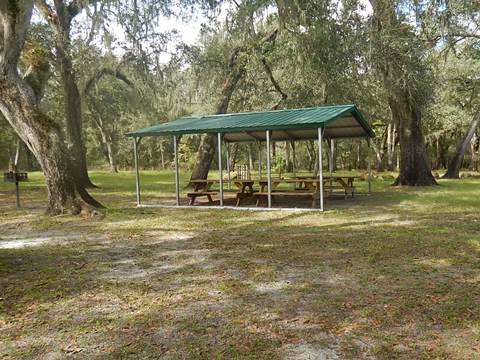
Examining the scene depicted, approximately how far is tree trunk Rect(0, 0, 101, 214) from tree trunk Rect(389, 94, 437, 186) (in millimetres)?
11850

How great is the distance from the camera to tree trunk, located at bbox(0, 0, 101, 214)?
9.50 meters

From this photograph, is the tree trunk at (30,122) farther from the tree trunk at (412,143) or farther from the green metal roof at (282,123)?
the tree trunk at (412,143)

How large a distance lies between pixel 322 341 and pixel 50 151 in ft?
27.6

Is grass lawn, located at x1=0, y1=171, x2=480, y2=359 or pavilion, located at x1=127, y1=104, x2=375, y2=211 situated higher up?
pavilion, located at x1=127, y1=104, x2=375, y2=211

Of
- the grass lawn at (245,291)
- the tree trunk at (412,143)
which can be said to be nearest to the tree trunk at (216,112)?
the tree trunk at (412,143)

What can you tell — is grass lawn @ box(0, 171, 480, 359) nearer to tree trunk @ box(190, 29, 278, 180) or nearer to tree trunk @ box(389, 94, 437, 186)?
tree trunk @ box(389, 94, 437, 186)

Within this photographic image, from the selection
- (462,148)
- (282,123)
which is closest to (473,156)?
(462,148)

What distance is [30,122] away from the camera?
984 cm

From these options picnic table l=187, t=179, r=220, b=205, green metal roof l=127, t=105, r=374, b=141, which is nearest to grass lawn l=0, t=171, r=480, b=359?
green metal roof l=127, t=105, r=374, b=141

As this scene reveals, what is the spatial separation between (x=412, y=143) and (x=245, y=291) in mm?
14131

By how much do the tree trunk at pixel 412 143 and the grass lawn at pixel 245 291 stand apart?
872 cm

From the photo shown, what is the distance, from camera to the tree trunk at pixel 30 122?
9.50 metres

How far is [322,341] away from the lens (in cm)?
317

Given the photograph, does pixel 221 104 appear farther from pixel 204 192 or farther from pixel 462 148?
pixel 462 148
